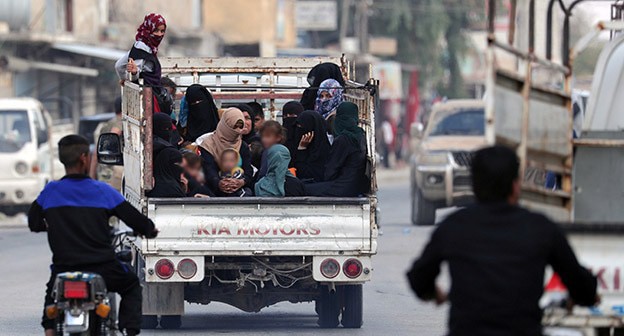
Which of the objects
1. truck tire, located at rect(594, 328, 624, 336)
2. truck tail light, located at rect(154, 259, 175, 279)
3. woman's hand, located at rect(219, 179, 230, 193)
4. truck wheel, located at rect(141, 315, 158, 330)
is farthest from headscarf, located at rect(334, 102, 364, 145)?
truck tire, located at rect(594, 328, 624, 336)

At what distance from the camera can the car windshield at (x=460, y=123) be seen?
23.9 m

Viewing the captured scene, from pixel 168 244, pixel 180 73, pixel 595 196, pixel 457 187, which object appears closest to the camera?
pixel 595 196

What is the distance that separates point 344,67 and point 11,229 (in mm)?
10422

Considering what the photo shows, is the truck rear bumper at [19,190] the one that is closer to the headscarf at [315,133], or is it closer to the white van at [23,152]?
the white van at [23,152]

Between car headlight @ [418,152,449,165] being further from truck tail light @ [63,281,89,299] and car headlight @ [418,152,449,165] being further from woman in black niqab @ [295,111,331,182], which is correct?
truck tail light @ [63,281,89,299]

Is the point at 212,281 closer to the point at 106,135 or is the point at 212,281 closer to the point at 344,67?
the point at 106,135

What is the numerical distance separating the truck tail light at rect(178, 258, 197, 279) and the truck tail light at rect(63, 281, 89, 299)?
3261 millimetres

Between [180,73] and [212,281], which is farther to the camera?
[180,73]

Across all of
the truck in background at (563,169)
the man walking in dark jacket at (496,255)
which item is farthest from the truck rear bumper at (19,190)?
the man walking in dark jacket at (496,255)

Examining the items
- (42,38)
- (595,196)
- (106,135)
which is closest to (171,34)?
(42,38)

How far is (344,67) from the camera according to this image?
15430 millimetres

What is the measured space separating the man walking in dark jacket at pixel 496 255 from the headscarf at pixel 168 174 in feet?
19.1

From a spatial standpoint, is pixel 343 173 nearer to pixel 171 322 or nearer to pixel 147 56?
pixel 171 322

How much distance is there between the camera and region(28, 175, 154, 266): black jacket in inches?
312
